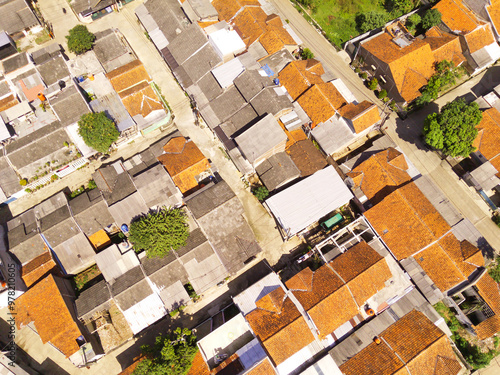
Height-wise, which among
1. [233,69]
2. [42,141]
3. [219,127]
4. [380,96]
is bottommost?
[380,96]

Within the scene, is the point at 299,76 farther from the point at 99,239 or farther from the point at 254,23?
the point at 99,239

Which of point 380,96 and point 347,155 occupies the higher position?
point 380,96

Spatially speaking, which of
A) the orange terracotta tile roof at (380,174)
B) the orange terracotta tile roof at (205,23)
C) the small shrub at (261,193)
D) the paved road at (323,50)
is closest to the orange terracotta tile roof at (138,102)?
the orange terracotta tile roof at (205,23)

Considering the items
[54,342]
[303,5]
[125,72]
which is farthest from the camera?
[303,5]

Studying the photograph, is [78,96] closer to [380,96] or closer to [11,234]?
[11,234]

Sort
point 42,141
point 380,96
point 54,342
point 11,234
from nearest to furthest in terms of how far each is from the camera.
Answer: point 54,342
point 11,234
point 42,141
point 380,96

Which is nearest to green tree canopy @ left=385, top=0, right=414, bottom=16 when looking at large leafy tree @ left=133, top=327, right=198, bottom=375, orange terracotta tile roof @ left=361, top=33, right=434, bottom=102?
orange terracotta tile roof @ left=361, top=33, right=434, bottom=102

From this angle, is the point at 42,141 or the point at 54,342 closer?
the point at 54,342

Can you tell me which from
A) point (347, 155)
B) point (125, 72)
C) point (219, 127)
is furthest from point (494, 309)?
point (125, 72)
